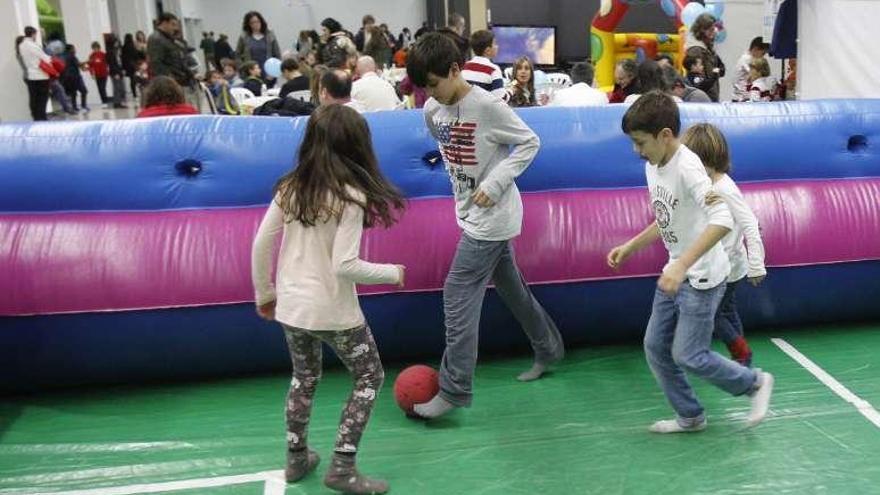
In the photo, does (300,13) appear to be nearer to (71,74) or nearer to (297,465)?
(71,74)

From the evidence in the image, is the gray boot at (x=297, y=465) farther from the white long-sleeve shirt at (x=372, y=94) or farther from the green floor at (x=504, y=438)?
the white long-sleeve shirt at (x=372, y=94)

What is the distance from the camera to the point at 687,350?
8.84ft

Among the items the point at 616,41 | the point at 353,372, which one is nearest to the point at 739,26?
the point at 616,41

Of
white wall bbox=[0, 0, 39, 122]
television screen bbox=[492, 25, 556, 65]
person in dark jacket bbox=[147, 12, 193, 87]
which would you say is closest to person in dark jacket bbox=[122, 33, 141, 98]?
white wall bbox=[0, 0, 39, 122]

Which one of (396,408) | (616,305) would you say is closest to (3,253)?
(396,408)

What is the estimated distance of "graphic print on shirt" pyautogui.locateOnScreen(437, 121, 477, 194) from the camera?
2955mm

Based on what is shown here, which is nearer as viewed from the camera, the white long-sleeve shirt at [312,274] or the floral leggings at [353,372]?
the white long-sleeve shirt at [312,274]

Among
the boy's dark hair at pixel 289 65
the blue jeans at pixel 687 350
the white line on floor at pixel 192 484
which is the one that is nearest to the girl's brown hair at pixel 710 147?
the blue jeans at pixel 687 350

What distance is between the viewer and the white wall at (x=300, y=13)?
24000 millimetres

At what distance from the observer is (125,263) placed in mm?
3338

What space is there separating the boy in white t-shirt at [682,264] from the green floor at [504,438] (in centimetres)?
23

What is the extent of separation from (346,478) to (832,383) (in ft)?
6.62

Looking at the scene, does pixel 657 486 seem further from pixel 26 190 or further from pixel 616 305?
pixel 26 190

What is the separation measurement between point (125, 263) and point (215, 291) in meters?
0.37
